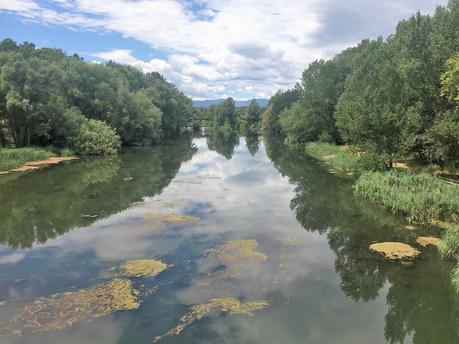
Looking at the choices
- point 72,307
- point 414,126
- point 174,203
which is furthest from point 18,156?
point 414,126

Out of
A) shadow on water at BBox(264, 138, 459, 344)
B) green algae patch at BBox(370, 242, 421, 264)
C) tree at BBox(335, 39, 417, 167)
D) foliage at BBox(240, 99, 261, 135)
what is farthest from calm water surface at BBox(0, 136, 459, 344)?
foliage at BBox(240, 99, 261, 135)

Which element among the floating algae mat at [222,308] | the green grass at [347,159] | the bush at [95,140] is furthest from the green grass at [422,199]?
the bush at [95,140]

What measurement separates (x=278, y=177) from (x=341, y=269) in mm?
25103

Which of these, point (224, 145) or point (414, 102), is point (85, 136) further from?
point (414, 102)

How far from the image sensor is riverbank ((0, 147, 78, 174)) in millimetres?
42375

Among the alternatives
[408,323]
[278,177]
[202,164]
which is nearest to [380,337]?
[408,323]

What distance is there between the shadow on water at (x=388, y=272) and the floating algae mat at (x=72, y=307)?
301 inches

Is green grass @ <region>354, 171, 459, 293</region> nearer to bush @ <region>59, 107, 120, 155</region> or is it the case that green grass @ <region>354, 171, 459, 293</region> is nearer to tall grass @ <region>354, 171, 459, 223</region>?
tall grass @ <region>354, 171, 459, 223</region>

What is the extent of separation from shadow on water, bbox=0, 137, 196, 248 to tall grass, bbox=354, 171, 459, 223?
1606 cm

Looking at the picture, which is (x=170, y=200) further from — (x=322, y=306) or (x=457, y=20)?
(x=457, y=20)

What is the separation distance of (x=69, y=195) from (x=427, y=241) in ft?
77.5

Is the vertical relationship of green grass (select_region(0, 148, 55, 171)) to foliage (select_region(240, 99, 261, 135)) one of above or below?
below

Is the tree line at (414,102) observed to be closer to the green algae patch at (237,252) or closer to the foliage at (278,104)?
the green algae patch at (237,252)

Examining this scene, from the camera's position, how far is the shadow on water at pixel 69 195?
72.9ft
